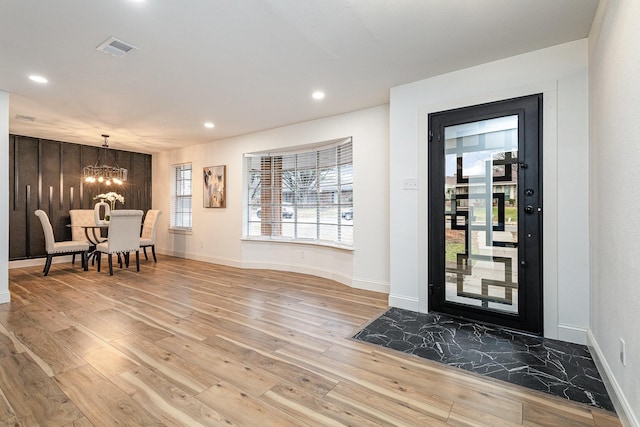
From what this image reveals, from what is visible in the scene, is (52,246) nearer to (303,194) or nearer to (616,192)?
(303,194)

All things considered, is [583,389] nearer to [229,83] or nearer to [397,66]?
[397,66]

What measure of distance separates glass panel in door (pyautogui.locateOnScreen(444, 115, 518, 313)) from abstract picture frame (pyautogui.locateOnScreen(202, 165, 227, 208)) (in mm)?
4310

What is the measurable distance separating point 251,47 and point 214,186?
13.0ft

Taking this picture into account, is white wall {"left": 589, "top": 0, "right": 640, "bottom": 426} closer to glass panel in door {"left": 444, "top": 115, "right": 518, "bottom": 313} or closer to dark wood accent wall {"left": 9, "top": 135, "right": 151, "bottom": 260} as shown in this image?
glass panel in door {"left": 444, "top": 115, "right": 518, "bottom": 313}

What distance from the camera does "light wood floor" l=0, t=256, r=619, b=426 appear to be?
5.39ft

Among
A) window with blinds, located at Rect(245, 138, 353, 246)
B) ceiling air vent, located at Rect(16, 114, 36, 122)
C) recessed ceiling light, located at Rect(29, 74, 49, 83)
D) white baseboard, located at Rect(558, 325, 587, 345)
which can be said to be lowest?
white baseboard, located at Rect(558, 325, 587, 345)

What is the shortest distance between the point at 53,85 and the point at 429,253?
4.53 metres

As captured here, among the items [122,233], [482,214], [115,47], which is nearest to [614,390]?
[482,214]

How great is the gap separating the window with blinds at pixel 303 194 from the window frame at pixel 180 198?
1.97m

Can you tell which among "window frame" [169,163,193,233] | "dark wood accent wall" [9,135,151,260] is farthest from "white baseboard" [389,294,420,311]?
"dark wood accent wall" [9,135,151,260]

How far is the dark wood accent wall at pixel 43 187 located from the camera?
5.66 meters

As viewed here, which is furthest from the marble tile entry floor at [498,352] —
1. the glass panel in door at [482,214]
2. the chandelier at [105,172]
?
the chandelier at [105,172]

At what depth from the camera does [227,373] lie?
2.06 meters

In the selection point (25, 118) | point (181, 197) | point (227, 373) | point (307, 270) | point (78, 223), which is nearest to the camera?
point (227, 373)
